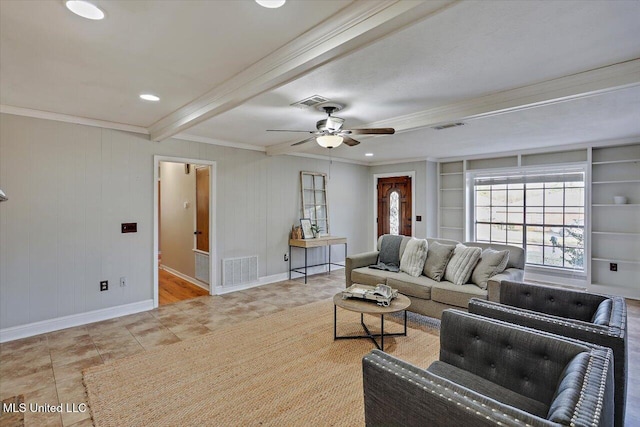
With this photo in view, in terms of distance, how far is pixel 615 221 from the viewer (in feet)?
16.7

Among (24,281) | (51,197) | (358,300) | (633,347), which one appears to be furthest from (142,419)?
(633,347)

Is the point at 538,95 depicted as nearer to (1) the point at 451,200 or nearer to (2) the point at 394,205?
(1) the point at 451,200

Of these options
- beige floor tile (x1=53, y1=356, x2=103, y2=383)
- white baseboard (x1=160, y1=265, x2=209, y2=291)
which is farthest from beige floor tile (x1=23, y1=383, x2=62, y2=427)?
white baseboard (x1=160, y1=265, x2=209, y2=291)

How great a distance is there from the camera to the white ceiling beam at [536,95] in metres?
2.36

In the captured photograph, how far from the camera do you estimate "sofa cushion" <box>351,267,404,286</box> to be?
4109 millimetres

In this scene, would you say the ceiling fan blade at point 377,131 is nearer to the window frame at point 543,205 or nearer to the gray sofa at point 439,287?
the gray sofa at point 439,287

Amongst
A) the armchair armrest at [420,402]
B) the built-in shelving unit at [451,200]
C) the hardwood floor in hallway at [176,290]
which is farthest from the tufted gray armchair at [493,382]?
the built-in shelving unit at [451,200]

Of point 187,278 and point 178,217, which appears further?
point 178,217

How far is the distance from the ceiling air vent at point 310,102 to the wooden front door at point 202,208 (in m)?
2.63

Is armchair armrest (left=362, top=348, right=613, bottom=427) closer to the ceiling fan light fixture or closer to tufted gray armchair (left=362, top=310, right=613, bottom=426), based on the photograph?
tufted gray armchair (left=362, top=310, right=613, bottom=426)

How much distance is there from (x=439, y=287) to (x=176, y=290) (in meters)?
4.20

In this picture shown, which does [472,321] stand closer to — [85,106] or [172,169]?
[85,106]

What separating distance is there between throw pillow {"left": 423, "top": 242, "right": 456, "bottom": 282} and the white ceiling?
1547 millimetres

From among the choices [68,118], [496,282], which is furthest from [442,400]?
[68,118]
